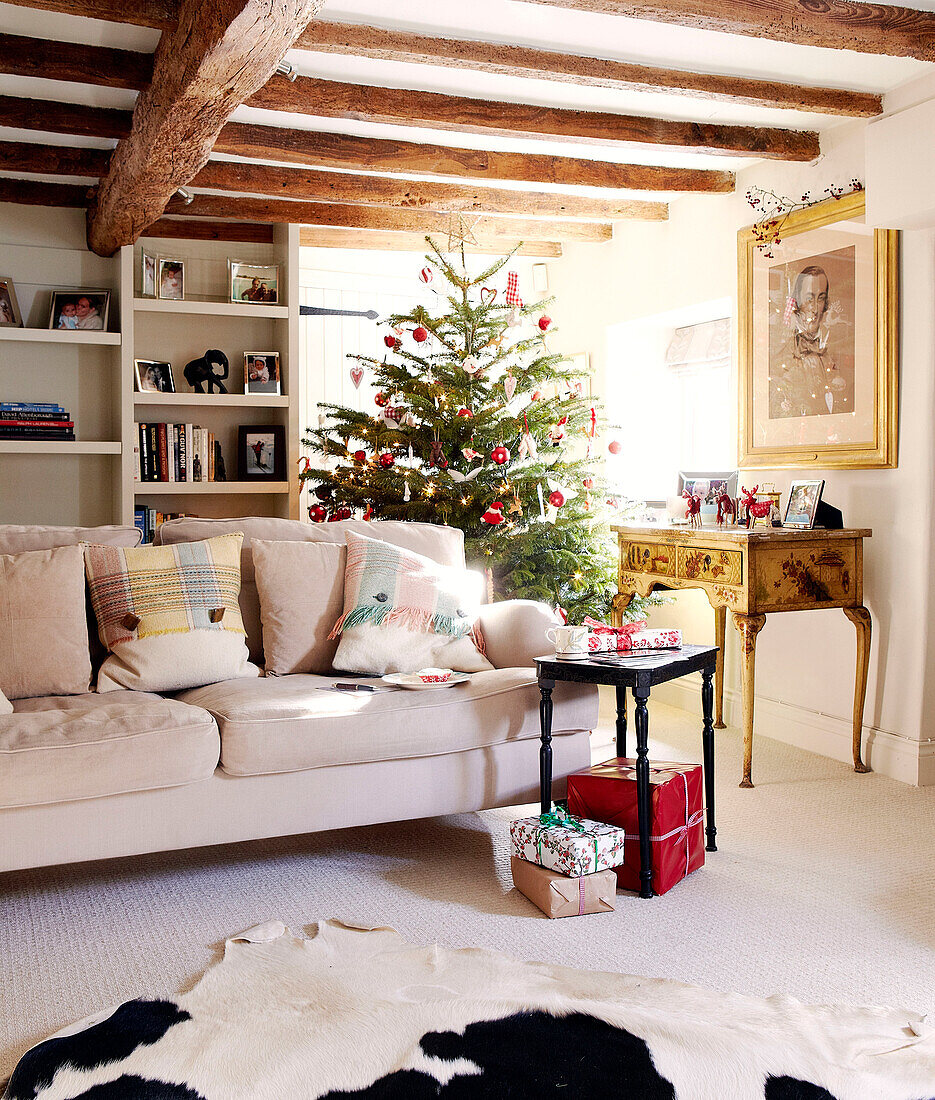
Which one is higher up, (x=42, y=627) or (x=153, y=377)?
(x=153, y=377)

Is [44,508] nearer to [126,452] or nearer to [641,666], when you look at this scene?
[126,452]

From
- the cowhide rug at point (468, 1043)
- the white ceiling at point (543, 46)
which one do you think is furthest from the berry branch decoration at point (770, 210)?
the cowhide rug at point (468, 1043)

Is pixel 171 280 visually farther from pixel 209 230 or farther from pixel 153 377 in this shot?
pixel 153 377

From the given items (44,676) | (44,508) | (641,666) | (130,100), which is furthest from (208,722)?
(44,508)

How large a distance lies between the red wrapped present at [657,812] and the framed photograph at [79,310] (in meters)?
3.36

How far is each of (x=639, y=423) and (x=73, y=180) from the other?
2.95 m

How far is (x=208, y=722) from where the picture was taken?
2.60 metres

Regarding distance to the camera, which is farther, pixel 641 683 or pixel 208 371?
pixel 208 371

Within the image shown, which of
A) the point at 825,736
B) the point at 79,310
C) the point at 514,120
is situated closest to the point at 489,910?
the point at 825,736

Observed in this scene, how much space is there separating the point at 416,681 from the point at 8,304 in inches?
122

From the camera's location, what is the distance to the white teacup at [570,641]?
2824 mm

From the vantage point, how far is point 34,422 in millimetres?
4781

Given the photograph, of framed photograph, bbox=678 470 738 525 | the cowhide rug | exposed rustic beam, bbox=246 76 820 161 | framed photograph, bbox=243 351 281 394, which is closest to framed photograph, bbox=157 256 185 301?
framed photograph, bbox=243 351 281 394

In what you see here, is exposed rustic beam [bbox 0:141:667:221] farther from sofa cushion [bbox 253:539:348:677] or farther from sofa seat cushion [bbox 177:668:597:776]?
sofa seat cushion [bbox 177:668:597:776]
